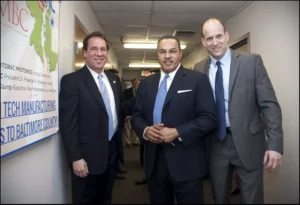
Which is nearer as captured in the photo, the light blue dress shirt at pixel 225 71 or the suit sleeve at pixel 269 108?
the suit sleeve at pixel 269 108

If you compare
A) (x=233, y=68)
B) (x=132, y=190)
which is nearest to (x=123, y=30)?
(x=132, y=190)

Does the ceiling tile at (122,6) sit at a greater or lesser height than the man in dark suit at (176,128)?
greater

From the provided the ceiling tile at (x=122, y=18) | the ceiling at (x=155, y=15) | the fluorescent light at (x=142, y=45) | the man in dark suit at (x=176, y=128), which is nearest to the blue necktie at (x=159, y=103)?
the man in dark suit at (x=176, y=128)

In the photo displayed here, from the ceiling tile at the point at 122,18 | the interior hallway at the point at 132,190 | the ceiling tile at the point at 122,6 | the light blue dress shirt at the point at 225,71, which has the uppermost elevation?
the ceiling tile at the point at 122,18

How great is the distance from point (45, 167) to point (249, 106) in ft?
3.58

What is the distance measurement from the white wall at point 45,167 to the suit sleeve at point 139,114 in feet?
1.61

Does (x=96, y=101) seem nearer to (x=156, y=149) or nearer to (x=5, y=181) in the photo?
(x=156, y=149)

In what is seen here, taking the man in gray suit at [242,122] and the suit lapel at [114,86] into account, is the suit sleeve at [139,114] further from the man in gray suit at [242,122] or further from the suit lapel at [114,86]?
the man in gray suit at [242,122]

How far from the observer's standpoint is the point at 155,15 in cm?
264

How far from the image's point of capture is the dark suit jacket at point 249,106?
1.01 m

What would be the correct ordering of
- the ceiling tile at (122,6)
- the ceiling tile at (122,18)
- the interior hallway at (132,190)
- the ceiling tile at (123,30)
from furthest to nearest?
1. the ceiling tile at (123,30)
2. the ceiling tile at (122,18)
3. the ceiling tile at (122,6)
4. the interior hallway at (132,190)

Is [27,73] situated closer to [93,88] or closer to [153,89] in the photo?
[93,88]

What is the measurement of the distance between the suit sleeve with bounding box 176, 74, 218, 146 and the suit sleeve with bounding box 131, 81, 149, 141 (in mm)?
199

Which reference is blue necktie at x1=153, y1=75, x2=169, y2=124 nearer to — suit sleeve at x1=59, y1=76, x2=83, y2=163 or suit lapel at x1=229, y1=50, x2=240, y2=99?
suit lapel at x1=229, y1=50, x2=240, y2=99
